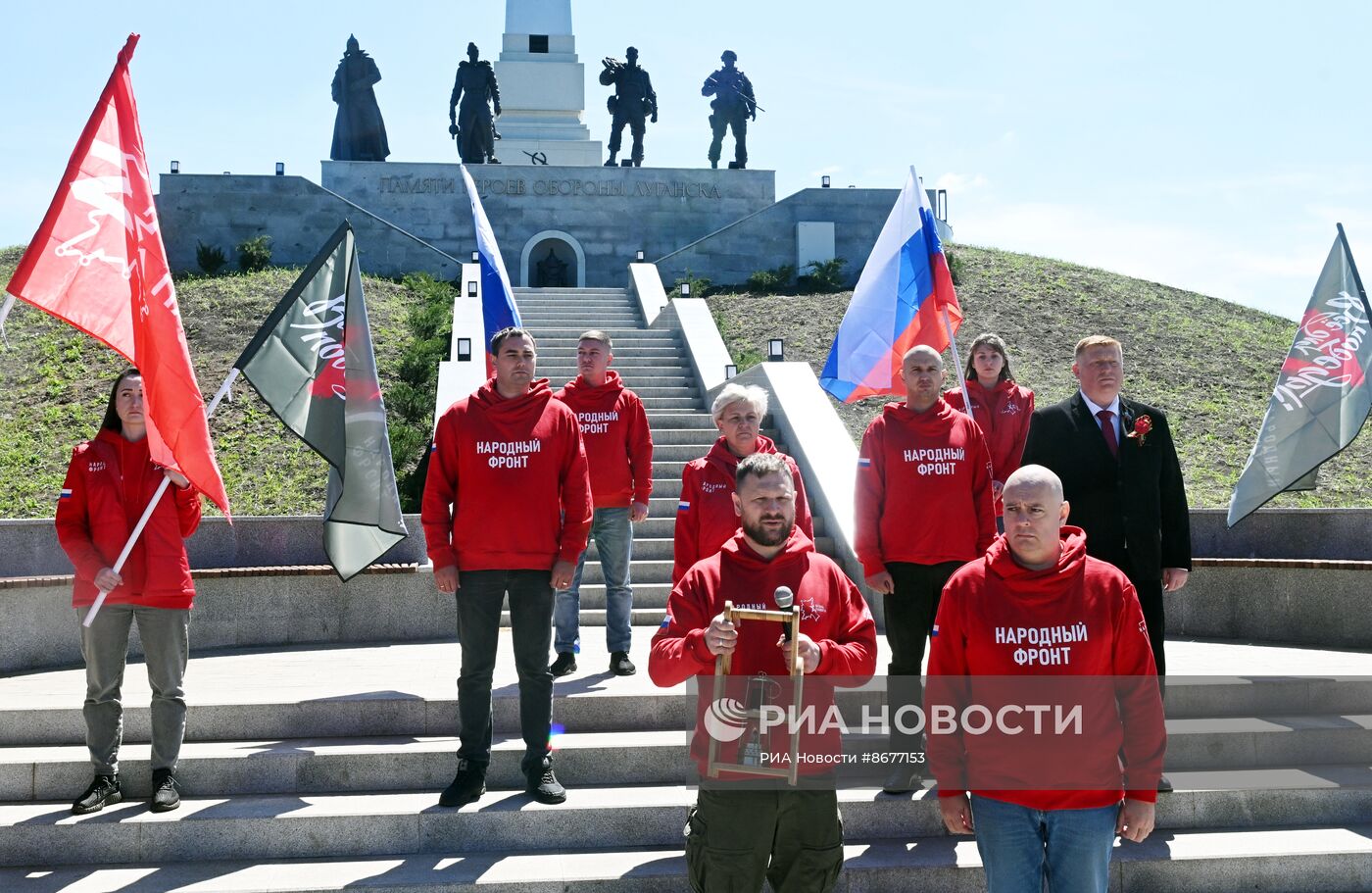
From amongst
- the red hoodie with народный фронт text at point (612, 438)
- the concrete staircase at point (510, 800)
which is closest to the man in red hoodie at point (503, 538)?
the concrete staircase at point (510, 800)

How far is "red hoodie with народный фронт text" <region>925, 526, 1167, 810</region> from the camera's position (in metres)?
3.49

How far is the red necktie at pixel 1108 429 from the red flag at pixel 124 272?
A: 389cm

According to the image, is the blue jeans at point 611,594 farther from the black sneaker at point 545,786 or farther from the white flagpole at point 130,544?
the white flagpole at point 130,544

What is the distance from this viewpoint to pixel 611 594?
7055 mm

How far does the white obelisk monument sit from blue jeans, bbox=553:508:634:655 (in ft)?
78.7

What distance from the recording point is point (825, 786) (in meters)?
3.71

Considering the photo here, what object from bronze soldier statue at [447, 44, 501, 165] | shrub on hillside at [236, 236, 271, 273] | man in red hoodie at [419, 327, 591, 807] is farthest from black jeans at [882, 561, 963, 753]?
bronze soldier statue at [447, 44, 501, 165]

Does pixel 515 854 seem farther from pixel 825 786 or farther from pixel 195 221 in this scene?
pixel 195 221

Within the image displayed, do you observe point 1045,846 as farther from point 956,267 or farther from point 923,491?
point 956,267

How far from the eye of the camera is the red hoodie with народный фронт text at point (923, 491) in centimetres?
534

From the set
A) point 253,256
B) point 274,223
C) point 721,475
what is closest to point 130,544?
point 721,475

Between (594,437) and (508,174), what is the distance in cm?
2063

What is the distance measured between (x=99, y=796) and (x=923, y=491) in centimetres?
385

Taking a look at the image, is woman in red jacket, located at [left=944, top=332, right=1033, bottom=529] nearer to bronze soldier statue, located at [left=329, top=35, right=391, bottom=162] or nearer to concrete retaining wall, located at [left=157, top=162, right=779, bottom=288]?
concrete retaining wall, located at [left=157, top=162, right=779, bottom=288]
